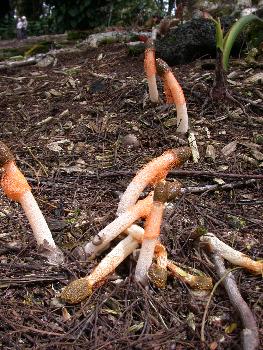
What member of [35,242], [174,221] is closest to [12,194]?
[35,242]

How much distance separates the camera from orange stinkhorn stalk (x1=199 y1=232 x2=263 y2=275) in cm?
281

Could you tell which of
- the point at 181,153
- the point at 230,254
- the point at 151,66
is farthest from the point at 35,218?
the point at 151,66

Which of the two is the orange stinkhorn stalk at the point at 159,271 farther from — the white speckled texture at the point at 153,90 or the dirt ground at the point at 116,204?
the white speckled texture at the point at 153,90

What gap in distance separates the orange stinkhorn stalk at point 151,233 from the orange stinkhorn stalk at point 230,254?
49cm

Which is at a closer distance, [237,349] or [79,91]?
[237,349]

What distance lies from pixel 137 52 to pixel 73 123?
11.1 ft

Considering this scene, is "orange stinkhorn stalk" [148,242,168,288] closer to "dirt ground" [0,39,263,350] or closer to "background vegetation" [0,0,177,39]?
"dirt ground" [0,39,263,350]

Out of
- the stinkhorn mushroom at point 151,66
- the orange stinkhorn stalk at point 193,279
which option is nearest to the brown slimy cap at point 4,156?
the orange stinkhorn stalk at point 193,279

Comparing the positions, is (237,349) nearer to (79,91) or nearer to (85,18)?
(79,91)

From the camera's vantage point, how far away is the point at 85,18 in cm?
1548

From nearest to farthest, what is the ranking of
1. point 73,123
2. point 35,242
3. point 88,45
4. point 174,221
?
point 35,242, point 174,221, point 73,123, point 88,45

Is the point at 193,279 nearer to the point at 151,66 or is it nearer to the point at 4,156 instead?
the point at 4,156

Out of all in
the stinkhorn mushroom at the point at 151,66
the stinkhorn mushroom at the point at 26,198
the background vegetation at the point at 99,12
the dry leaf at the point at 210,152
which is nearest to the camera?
the stinkhorn mushroom at the point at 26,198

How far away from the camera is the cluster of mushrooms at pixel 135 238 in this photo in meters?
2.60
